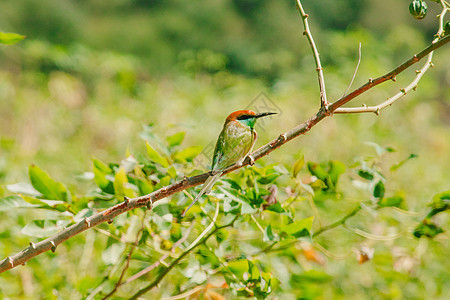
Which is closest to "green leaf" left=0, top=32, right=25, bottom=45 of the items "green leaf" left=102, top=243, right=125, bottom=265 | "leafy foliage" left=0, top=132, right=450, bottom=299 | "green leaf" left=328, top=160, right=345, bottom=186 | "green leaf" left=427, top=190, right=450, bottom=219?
"leafy foliage" left=0, top=132, right=450, bottom=299

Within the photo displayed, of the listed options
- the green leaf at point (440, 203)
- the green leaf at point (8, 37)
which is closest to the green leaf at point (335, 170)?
the green leaf at point (440, 203)

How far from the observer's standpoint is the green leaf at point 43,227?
1.53 feet

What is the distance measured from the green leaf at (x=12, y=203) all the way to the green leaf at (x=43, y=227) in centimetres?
2

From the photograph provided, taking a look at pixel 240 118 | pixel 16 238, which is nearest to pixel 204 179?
pixel 240 118

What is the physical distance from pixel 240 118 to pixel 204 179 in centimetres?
9

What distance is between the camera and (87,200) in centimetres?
49

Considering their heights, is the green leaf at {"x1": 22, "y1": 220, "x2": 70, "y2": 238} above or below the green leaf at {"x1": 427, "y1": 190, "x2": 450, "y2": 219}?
below

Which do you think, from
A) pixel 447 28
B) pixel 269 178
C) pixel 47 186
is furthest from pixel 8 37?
pixel 447 28

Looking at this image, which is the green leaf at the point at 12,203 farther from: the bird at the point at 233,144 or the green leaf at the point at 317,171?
the green leaf at the point at 317,171

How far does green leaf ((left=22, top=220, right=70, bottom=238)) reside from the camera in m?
0.47

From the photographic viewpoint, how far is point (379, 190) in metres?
0.55

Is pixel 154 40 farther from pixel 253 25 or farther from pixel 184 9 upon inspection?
pixel 253 25

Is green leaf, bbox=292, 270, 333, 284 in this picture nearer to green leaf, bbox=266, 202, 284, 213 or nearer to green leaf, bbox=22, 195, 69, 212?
green leaf, bbox=266, 202, 284, 213

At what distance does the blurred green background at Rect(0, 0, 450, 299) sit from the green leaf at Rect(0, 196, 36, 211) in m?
0.18
